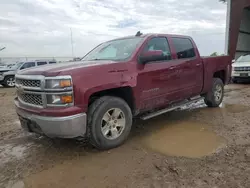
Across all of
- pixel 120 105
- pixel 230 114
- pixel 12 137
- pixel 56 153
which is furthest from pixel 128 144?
pixel 230 114

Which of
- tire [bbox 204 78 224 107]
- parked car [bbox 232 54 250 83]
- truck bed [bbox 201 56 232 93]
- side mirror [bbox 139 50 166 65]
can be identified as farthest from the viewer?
parked car [bbox 232 54 250 83]

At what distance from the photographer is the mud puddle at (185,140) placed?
3.60 meters

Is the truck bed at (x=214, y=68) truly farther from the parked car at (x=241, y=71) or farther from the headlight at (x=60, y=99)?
the parked car at (x=241, y=71)

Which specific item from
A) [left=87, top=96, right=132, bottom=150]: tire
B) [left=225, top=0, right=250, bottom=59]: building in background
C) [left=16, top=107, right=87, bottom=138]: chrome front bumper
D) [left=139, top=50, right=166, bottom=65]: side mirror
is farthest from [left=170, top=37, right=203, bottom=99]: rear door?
[left=225, top=0, right=250, bottom=59]: building in background

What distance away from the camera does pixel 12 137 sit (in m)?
4.58

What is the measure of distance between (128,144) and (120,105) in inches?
28.6

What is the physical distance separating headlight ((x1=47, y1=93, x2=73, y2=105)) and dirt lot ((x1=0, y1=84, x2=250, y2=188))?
905mm

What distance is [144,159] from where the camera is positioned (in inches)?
132

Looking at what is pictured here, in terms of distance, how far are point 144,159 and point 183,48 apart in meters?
2.96

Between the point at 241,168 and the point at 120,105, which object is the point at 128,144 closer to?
the point at 120,105

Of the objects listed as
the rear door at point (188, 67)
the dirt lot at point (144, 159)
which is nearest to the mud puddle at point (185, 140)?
the dirt lot at point (144, 159)

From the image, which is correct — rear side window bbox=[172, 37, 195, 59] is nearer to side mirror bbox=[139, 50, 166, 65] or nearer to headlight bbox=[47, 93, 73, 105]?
side mirror bbox=[139, 50, 166, 65]

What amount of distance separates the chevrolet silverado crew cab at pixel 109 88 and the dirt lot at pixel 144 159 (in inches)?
15.4

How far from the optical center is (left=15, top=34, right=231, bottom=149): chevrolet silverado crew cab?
3189 mm
